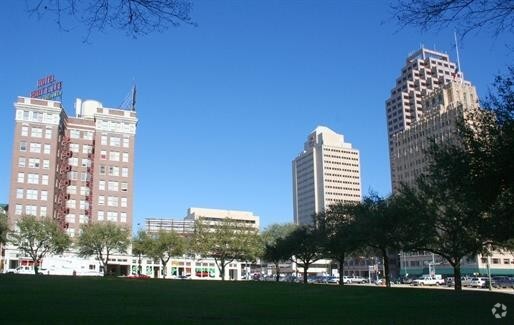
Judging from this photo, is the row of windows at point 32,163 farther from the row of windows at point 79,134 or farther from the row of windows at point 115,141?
the row of windows at point 115,141

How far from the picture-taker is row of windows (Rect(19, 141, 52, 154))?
420 feet

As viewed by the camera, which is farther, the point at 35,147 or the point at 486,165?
the point at 35,147

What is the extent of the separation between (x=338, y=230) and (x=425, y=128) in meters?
106

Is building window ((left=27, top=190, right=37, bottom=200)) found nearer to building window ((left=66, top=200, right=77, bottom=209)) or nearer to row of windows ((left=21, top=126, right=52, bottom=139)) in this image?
building window ((left=66, top=200, right=77, bottom=209))

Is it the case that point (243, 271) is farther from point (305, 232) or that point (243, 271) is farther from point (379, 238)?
point (379, 238)

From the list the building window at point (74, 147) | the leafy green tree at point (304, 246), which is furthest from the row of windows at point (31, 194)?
the leafy green tree at point (304, 246)

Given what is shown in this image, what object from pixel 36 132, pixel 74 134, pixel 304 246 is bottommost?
pixel 304 246

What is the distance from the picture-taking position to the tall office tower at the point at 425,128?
558 feet

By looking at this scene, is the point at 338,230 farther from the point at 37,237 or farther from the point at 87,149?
the point at 87,149

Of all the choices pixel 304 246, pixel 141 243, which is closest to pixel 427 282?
pixel 304 246

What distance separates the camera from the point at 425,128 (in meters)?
175

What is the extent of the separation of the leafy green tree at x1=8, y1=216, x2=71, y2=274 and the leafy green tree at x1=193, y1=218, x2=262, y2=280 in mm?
26297

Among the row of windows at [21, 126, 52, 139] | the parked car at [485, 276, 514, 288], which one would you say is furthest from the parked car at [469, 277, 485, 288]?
the row of windows at [21, 126, 52, 139]

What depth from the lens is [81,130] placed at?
472ft
